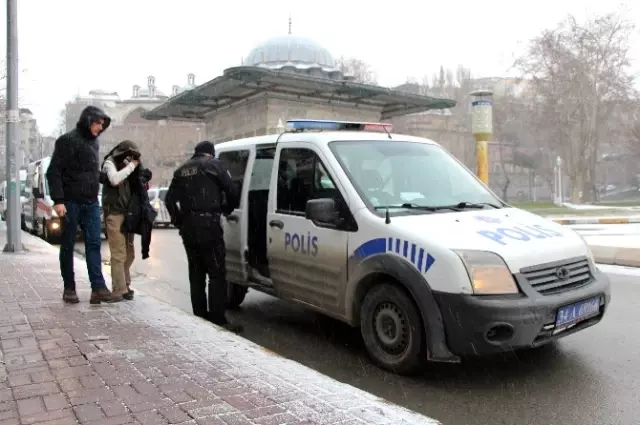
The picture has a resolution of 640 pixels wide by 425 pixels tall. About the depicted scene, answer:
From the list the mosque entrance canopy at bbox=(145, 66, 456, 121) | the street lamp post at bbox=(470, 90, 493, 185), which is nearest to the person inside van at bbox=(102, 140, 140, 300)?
the street lamp post at bbox=(470, 90, 493, 185)

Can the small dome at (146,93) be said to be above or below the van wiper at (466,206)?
above

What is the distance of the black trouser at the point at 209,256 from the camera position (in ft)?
18.2

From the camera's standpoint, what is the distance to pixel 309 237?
5.08 m

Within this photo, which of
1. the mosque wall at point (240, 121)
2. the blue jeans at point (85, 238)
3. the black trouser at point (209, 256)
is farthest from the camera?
the mosque wall at point (240, 121)

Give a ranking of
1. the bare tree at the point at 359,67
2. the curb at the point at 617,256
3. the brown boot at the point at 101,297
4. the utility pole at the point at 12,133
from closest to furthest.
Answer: the brown boot at the point at 101,297 < the curb at the point at 617,256 < the utility pole at the point at 12,133 < the bare tree at the point at 359,67

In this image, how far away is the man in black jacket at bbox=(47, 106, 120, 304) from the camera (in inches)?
221

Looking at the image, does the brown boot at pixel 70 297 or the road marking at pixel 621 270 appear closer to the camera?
the brown boot at pixel 70 297

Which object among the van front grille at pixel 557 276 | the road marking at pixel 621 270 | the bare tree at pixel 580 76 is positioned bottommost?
the road marking at pixel 621 270

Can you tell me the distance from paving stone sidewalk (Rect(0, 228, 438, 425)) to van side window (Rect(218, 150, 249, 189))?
5.22ft

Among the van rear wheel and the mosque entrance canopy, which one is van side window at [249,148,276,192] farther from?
the mosque entrance canopy

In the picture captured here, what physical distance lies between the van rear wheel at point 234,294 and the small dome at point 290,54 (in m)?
31.5

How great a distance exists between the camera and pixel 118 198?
242 inches

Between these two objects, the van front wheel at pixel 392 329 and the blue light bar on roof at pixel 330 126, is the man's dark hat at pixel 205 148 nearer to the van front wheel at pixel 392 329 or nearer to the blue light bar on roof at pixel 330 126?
the blue light bar on roof at pixel 330 126

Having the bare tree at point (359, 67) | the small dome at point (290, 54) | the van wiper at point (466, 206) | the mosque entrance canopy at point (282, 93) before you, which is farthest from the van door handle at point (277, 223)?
the bare tree at point (359, 67)
